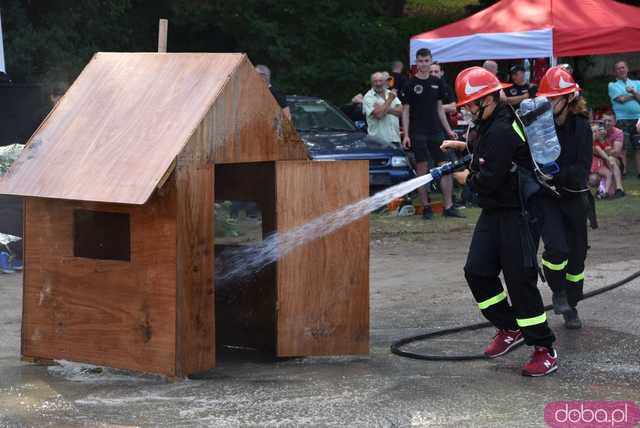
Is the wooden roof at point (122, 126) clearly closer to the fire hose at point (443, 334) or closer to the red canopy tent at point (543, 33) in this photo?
the fire hose at point (443, 334)

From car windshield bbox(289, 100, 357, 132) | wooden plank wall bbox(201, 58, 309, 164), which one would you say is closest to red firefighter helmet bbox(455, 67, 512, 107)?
wooden plank wall bbox(201, 58, 309, 164)

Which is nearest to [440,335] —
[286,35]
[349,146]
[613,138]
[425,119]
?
[425,119]

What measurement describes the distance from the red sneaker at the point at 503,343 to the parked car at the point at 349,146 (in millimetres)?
6986

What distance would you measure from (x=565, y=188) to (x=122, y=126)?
292cm

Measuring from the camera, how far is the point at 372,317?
8.30 metres

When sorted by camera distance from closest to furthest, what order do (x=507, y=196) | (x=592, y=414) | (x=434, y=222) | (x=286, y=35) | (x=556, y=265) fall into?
(x=592, y=414)
(x=507, y=196)
(x=556, y=265)
(x=434, y=222)
(x=286, y=35)

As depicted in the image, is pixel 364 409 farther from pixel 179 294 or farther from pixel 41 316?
pixel 41 316

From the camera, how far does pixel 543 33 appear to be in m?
15.5

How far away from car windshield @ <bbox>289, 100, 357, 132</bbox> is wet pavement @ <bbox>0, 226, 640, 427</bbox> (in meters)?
7.04

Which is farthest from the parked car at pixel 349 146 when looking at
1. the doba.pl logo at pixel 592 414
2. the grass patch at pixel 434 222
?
the doba.pl logo at pixel 592 414

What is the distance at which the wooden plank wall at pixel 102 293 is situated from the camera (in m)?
6.13

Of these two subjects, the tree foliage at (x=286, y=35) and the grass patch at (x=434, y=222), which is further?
the tree foliage at (x=286, y=35)

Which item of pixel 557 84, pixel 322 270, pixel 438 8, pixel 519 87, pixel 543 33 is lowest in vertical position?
pixel 322 270

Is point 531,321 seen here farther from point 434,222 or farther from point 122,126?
point 434,222
